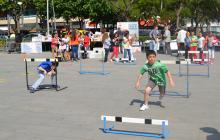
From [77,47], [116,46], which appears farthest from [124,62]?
[77,47]

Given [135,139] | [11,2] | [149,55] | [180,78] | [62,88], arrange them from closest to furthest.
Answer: [135,139], [149,55], [62,88], [180,78], [11,2]

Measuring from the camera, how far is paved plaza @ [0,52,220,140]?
26.2 ft

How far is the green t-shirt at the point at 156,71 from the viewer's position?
9680 mm

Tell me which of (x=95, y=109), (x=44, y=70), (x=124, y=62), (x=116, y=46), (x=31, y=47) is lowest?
(x=95, y=109)

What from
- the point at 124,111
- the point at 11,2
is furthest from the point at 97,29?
the point at 124,111

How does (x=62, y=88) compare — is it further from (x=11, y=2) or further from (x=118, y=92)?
(x=11, y=2)

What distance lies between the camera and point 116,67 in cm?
1986

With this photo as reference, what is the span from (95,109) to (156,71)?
168 cm

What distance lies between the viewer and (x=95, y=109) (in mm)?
10125

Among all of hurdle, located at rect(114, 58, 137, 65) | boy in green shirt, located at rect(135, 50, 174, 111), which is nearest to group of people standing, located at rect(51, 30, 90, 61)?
hurdle, located at rect(114, 58, 137, 65)

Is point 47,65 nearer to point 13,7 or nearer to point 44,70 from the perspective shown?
point 44,70

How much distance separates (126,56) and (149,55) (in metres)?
13.2

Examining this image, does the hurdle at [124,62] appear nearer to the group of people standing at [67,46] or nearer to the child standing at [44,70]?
the group of people standing at [67,46]

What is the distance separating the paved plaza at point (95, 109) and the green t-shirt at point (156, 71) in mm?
686
